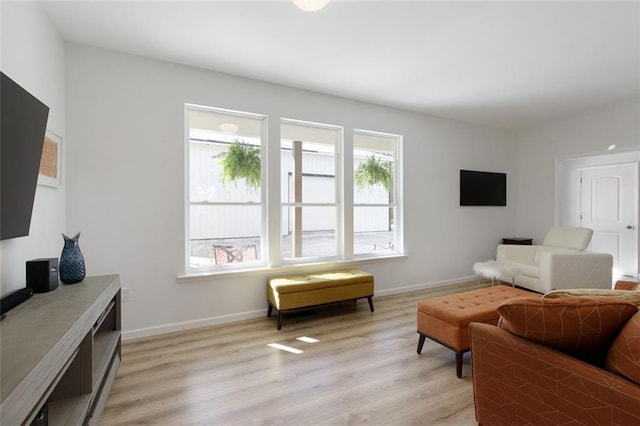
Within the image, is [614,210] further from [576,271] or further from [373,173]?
[373,173]

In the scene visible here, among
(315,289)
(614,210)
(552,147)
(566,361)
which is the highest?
(552,147)

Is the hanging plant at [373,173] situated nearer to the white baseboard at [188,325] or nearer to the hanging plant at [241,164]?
the hanging plant at [241,164]

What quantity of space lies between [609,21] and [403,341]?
3.22 m

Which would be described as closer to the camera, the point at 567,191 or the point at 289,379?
the point at 289,379

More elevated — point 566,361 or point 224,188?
point 224,188

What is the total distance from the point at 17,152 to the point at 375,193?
12.1 feet

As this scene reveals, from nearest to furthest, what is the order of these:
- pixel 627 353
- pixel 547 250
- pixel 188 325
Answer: pixel 627 353, pixel 188 325, pixel 547 250

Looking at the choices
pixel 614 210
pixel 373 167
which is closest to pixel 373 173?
pixel 373 167

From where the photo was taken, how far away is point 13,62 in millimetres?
1730

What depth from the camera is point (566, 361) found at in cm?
118

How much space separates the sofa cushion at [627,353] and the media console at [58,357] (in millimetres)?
2028

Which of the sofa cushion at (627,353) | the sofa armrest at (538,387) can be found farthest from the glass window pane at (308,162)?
the sofa cushion at (627,353)

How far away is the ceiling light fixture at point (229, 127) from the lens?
3332 millimetres

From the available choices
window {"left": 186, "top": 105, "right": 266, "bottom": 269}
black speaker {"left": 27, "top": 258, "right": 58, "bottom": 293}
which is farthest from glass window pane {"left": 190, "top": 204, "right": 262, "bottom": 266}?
black speaker {"left": 27, "top": 258, "right": 58, "bottom": 293}
